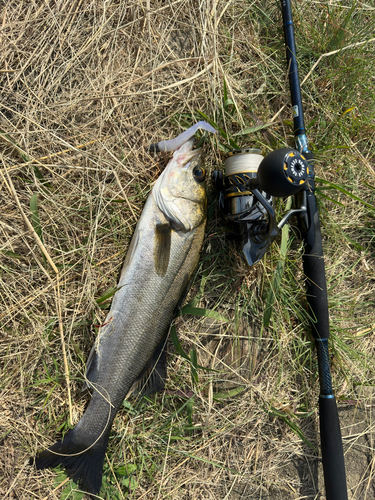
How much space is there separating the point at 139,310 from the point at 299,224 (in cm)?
133

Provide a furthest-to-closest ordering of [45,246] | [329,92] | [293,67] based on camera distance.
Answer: [329,92], [293,67], [45,246]

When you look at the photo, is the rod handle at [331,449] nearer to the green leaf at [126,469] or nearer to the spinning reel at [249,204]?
the spinning reel at [249,204]

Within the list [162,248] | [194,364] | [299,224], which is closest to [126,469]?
[194,364]

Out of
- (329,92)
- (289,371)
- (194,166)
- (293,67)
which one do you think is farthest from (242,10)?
(289,371)

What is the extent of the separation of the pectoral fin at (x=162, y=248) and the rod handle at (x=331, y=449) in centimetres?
149

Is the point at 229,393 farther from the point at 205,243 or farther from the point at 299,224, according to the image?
the point at 299,224

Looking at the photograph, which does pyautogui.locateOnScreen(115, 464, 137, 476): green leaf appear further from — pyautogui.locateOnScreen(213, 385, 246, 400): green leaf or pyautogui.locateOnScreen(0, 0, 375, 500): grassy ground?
pyautogui.locateOnScreen(213, 385, 246, 400): green leaf

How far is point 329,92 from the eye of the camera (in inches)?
107

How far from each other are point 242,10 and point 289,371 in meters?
2.87

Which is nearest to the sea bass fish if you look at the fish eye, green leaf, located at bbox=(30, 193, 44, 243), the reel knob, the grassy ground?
the fish eye

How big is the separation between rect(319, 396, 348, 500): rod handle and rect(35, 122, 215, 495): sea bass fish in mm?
1286

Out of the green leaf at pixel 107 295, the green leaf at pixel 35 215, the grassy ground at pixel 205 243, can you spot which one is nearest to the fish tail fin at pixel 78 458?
the grassy ground at pixel 205 243

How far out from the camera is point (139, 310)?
2.10 meters

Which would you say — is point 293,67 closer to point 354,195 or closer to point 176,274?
point 354,195
